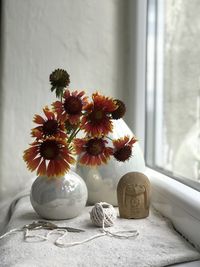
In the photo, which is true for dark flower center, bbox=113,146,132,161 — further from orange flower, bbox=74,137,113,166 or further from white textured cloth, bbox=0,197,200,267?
white textured cloth, bbox=0,197,200,267

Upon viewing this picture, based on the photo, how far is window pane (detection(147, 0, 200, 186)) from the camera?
3.40ft

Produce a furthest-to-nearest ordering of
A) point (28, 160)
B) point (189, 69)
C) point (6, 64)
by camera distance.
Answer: point (6, 64), point (189, 69), point (28, 160)

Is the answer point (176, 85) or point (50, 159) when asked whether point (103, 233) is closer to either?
point (50, 159)

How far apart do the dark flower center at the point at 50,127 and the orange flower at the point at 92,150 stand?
0.06 meters

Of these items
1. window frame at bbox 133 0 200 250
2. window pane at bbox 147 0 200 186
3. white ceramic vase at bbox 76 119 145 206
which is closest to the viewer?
window frame at bbox 133 0 200 250

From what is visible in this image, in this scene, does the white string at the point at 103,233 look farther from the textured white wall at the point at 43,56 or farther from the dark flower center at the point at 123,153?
the textured white wall at the point at 43,56

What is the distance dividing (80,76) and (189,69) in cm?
38

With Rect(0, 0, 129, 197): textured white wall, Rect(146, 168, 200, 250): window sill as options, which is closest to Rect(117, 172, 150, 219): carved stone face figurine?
Rect(146, 168, 200, 250): window sill

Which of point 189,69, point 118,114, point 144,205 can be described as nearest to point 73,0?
point 189,69

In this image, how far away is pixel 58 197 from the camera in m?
0.78

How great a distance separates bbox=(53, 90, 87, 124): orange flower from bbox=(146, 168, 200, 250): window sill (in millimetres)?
259

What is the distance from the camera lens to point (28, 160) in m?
0.74

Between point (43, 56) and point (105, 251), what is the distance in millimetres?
791

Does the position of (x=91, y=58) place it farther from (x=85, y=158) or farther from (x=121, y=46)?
(x=85, y=158)
